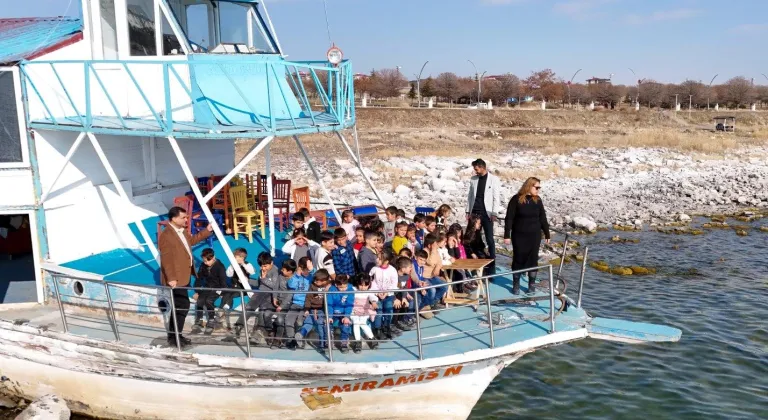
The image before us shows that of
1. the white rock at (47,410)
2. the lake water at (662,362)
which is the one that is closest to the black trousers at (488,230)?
the lake water at (662,362)

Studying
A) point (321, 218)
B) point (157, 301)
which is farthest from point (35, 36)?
point (321, 218)

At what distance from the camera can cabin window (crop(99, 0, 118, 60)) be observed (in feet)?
31.0

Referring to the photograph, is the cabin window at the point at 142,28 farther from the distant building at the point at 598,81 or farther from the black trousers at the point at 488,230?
the distant building at the point at 598,81

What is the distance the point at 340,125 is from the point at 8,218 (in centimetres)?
782

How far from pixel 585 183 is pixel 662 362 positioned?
57.5 ft

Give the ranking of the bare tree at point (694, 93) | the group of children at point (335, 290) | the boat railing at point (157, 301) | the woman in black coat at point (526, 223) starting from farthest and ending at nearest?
the bare tree at point (694, 93) → the woman in black coat at point (526, 223) → the group of children at point (335, 290) → the boat railing at point (157, 301)

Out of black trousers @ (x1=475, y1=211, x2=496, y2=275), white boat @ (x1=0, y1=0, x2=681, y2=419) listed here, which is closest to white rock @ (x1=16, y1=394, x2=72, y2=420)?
white boat @ (x1=0, y1=0, x2=681, y2=419)

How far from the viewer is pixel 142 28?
31.2 ft

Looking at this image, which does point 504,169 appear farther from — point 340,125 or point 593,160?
point 340,125

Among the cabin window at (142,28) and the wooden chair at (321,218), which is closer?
the cabin window at (142,28)

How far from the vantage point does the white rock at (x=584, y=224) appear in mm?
21391

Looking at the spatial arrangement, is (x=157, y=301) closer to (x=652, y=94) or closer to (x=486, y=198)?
(x=486, y=198)

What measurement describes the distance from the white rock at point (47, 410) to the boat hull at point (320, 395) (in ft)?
1.50

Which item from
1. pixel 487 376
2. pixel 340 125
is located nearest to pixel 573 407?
pixel 487 376
